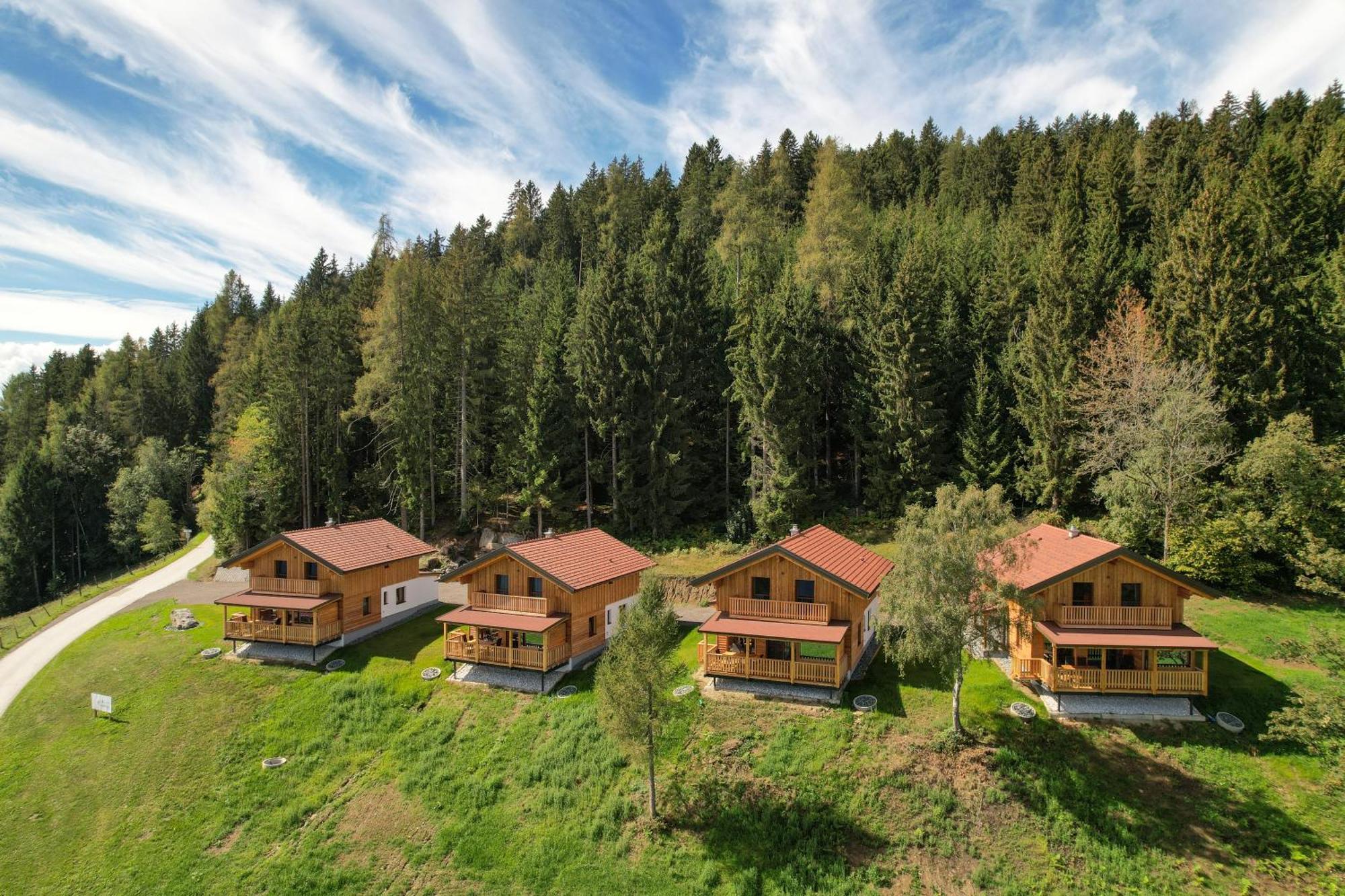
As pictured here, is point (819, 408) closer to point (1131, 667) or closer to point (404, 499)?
point (1131, 667)

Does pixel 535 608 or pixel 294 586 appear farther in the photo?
pixel 294 586

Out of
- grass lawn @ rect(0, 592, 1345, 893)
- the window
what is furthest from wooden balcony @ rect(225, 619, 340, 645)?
the window

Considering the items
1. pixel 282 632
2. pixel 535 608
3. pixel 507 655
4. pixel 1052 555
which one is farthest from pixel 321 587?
pixel 1052 555

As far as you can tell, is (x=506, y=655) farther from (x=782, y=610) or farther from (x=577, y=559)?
(x=782, y=610)

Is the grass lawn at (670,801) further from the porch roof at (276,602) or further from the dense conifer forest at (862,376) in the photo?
the dense conifer forest at (862,376)

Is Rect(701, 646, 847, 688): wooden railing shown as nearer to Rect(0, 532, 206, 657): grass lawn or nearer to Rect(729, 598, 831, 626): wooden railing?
Rect(729, 598, 831, 626): wooden railing

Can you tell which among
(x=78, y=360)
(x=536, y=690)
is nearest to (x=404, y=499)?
(x=536, y=690)

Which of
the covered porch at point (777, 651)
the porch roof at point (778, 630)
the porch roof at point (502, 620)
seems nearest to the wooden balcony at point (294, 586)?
the porch roof at point (502, 620)
